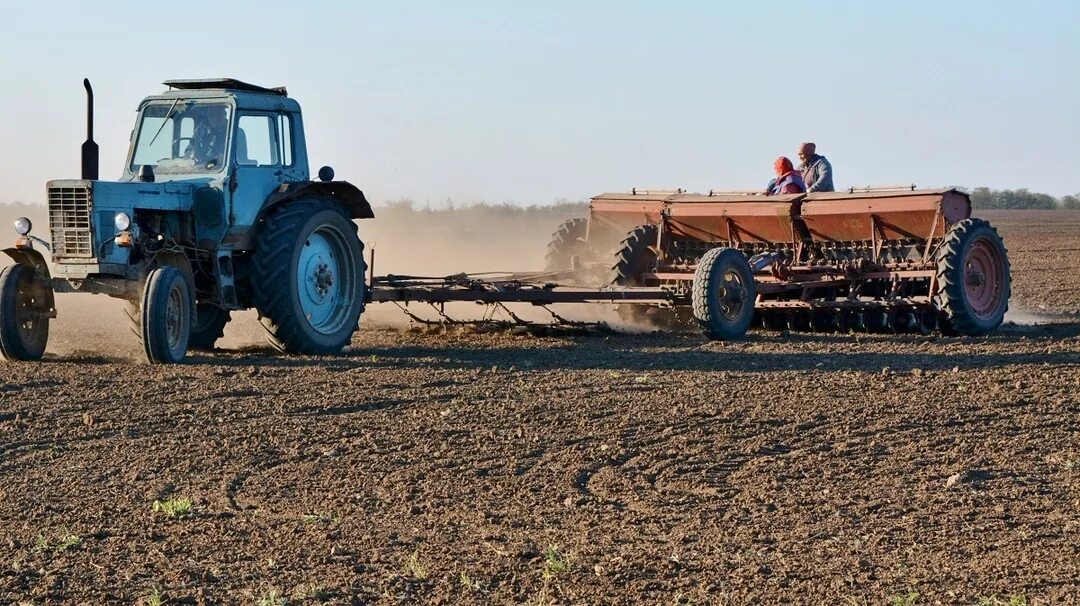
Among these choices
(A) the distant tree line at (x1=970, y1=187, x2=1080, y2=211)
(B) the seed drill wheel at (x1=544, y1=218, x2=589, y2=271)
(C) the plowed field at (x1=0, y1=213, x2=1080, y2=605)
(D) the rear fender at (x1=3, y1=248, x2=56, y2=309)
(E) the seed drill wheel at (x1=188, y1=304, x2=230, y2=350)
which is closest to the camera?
(C) the plowed field at (x1=0, y1=213, x2=1080, y2=605)

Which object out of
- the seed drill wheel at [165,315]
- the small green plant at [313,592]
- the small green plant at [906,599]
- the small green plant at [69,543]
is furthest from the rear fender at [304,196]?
the small green plant at [906,599]

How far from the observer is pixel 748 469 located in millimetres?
7762

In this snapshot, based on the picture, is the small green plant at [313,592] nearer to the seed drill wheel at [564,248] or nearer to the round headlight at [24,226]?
the round headlight at [24,226]

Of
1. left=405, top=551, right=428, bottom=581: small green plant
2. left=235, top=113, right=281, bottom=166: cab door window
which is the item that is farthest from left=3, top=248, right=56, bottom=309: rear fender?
left=405, top=551, right=428, bottom=581: small green plant

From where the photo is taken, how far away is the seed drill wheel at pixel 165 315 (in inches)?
426

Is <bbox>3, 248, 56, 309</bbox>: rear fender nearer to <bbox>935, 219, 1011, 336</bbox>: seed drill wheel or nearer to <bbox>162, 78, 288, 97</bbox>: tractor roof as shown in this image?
<bbox>162, 78, 288, 97</bbox>: tractor roof

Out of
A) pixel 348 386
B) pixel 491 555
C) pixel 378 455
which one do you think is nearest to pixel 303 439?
pixel 378 455

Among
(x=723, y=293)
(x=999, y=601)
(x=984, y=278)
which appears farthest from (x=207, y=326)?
(x=999, y=601)

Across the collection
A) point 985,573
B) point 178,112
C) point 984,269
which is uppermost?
point 178,112

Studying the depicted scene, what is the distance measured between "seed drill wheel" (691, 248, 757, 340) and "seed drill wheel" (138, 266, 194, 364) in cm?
444

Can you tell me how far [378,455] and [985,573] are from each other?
3391mm

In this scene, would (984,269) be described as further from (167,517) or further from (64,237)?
(167,517)

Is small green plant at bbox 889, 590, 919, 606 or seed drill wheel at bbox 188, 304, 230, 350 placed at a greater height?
seed drill wheel at bbox 188, 304, 230, 350

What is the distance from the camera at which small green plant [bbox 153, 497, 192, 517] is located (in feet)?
22.2
